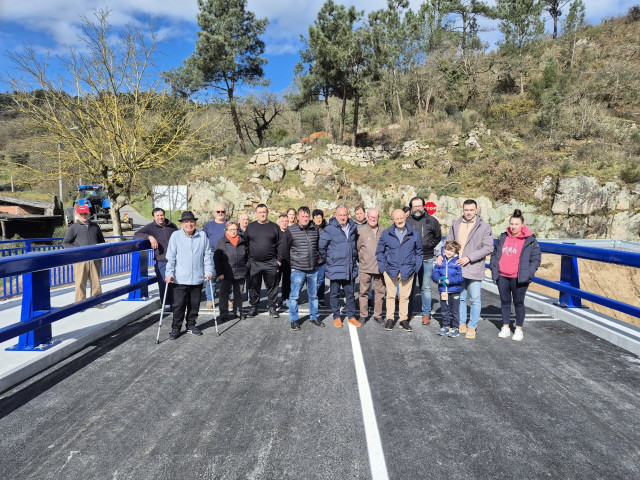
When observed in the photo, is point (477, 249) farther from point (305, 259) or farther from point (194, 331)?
point (194, 331)

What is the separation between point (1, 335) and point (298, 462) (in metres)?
3.26

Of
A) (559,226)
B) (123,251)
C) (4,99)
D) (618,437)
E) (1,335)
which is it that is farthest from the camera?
(559,226)

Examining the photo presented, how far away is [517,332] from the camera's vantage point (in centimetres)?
525

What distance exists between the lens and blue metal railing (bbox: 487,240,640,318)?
4.83m

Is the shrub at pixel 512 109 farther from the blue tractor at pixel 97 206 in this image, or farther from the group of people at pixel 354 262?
the blue tractor at pixel 97 206

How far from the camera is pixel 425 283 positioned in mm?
6332

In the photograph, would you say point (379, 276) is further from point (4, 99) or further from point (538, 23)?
point (538, 23)

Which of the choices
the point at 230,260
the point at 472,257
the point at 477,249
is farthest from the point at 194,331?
the point at 477,249

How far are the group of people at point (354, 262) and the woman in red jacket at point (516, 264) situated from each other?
0.01 m

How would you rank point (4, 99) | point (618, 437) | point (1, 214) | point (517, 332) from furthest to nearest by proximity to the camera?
point (1, 214)
point (4, 99)
point (517, 332)
point (618, 437)

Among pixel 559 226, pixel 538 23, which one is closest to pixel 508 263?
pixel 559 226

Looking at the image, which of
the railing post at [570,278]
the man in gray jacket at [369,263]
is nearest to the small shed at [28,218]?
the man in gray jacket at [369,263]

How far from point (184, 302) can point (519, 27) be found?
46.6m

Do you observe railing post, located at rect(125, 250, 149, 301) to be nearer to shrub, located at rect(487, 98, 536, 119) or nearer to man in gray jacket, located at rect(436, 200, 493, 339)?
man in gray jacket, located at rect(436, 200, 493, 339)
